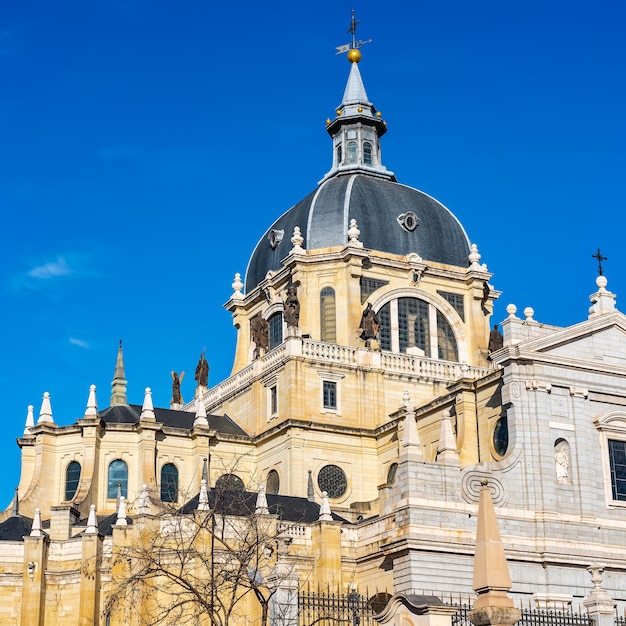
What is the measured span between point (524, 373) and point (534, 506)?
539cm

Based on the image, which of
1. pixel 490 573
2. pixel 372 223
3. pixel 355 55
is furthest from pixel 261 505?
pixel 355 55

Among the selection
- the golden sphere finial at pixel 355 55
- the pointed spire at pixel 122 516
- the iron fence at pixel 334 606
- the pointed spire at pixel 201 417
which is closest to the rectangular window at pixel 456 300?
the pointed spire at pixel 201 417

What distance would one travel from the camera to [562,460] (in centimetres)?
4934

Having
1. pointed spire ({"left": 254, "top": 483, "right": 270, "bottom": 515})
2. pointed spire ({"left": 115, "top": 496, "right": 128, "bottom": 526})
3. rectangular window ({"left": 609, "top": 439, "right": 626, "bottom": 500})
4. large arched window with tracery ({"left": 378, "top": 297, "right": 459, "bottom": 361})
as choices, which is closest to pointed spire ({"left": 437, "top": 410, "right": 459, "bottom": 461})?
pointed spire ({"left": 254, "top": 483, "right": 270, "bottom": 515})

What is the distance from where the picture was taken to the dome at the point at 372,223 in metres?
66.9

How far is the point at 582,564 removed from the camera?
1859 inches

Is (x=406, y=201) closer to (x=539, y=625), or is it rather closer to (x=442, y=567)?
(x=442, y=567)

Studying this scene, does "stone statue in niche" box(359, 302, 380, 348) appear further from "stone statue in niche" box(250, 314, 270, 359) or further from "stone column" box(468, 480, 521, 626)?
"stone column" box(468, 480, 521, 626)

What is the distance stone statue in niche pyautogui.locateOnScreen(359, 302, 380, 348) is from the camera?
61.8m

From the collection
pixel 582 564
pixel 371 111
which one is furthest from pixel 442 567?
pixel 371 111

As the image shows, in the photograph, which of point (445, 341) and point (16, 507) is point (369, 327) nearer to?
point (445, 341)

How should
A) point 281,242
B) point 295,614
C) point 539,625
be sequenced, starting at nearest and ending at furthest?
point 295,614 → point 539,625 → point 281,242

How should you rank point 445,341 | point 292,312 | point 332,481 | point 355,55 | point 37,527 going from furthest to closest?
point 355,55 → point 445,341 → point 292,312 → point 332,481 → point 37,527

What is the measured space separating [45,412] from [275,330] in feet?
44.3
